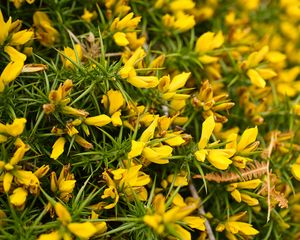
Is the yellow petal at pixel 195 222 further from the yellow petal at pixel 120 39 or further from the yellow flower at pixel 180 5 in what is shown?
the yellow flower at pixel 180 5

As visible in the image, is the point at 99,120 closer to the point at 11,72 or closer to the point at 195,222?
the point at 11,72

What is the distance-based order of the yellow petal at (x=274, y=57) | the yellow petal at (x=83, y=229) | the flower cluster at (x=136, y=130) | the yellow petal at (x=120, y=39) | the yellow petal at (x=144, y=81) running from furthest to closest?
the yellow petal at (x=274, y=57)
the yellow petal at (x=120, y=39)
the yellow petal at (x=144, y=81)
the flower cluster at (x=136, y=130)
the yellow petal at (x=83, y=229)

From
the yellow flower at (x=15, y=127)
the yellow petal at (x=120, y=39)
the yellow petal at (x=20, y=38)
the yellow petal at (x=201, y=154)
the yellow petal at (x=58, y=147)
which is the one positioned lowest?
the yellow petal at (x=201, y=154)

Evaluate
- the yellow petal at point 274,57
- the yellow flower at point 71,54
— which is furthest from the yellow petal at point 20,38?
the yellow petal at point 274,57

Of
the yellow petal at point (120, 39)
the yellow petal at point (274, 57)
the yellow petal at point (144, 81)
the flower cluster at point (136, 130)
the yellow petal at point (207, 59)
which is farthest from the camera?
the yellow petal at point (274, 57)

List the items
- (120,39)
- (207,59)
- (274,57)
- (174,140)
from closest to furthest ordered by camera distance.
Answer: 1. (174,140)
2. (120,39)
3. (207,59)
4. (274,57)

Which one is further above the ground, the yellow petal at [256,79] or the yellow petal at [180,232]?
the yellow petal at [256,79]

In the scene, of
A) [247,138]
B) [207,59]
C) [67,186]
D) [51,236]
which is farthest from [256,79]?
[51,236]
